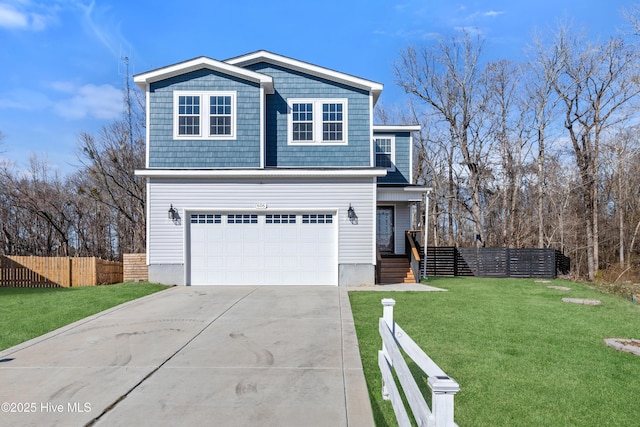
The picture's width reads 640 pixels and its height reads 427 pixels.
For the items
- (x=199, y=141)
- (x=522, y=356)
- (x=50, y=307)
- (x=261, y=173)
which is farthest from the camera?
(x=199, y=141)

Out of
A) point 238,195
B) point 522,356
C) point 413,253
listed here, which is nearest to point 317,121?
point 238,195

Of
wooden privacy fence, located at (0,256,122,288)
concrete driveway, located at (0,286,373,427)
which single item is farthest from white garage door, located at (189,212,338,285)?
concrete driveway, located at (0,286,373,427)

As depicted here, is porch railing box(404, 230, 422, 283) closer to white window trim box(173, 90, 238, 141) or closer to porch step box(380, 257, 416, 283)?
porch step box(380, 257, 416, 283)

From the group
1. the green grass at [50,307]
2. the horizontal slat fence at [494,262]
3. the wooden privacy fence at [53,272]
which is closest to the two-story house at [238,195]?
the green grass at [50,307]

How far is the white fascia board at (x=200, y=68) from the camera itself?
1431cm

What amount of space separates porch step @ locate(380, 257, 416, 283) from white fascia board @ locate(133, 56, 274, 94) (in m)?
7.80

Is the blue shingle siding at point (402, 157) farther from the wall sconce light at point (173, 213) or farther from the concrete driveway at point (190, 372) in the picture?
the concrete driveway at point (190, 372)

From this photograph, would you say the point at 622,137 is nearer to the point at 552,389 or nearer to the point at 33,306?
the point at 552,389

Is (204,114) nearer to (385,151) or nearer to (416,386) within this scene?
(385,151)

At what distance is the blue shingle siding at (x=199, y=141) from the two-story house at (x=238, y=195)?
32mm

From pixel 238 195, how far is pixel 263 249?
1.90 metres

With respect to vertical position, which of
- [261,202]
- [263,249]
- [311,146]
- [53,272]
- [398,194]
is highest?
[311,146]

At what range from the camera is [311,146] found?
49.1ft

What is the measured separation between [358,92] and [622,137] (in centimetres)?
1907
